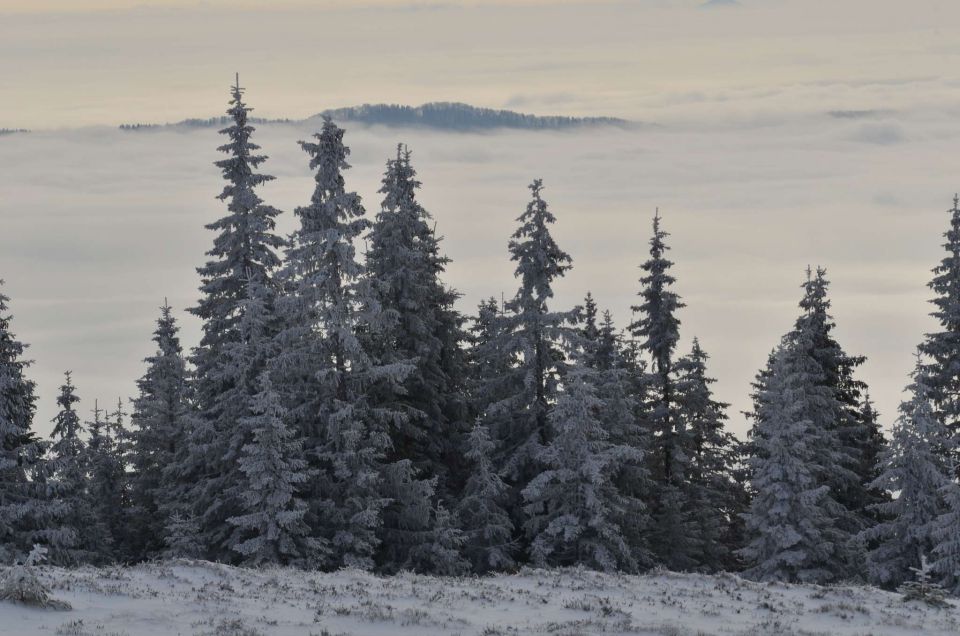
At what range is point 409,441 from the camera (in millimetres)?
44906

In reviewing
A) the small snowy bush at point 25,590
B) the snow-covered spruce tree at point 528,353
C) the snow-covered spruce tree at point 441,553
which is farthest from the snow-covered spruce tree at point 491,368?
the small snowy bush at point 25,590

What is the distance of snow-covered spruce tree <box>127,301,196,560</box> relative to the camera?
149 ft

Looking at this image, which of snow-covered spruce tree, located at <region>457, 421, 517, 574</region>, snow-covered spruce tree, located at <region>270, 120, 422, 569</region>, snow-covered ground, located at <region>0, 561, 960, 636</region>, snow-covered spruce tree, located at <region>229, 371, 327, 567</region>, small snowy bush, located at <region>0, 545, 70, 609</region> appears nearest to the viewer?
small snowy bush, located at <region>0, 545, 70, 609</region>

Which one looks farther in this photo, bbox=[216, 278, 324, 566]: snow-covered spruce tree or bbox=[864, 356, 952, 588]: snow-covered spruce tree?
bbox=[864, 356, 952, 588]: snow-covered spruce tree

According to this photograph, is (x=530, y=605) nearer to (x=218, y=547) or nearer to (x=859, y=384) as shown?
(x=218, y=547)

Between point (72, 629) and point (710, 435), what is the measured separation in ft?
139

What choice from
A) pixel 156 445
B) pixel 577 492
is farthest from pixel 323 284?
pixel 156 445

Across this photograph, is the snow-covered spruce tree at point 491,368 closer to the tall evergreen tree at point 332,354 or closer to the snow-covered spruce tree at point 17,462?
the tall evergreen tree at point 332,354

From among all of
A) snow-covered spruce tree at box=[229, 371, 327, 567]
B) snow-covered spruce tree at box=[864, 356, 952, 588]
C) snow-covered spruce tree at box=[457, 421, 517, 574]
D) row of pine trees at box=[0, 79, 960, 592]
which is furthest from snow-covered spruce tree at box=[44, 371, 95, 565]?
snow-covered spruce tree at box=[864, 356, 952, 588]

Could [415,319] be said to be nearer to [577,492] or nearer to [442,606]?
[577,492]

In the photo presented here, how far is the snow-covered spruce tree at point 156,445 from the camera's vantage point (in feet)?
149

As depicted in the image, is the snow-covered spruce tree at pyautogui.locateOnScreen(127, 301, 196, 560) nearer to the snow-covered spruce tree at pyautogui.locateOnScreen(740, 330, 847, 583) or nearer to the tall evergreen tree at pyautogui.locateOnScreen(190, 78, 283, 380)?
the tall evergreen tree at pyautogui.locateOnScreen(190, 78, 283, 380)

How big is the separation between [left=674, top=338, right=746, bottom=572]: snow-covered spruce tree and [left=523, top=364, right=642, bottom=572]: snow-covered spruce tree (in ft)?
31.2

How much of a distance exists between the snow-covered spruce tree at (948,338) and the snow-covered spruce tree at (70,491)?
34.2 metres
